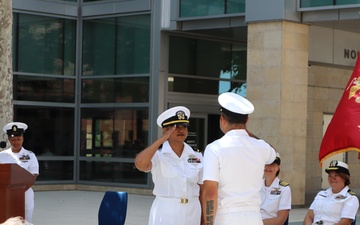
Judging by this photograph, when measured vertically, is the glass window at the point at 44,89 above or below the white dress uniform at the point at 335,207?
above

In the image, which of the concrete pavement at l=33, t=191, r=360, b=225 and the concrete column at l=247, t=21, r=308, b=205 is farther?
the concrete column at l=247, t=21, r=308, b=205

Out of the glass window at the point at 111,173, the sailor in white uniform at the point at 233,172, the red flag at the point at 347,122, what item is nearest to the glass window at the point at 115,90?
the glass window at the point at 111,173

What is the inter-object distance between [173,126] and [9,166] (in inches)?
48.2

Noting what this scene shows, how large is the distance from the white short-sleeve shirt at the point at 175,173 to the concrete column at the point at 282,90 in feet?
36.0

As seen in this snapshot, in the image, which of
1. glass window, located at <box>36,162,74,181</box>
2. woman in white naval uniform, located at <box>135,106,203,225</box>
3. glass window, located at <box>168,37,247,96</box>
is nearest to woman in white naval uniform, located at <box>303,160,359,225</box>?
woman in white naval uniform, located at <box>135,106,203,225</box>

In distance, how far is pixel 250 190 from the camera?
5.33 meters

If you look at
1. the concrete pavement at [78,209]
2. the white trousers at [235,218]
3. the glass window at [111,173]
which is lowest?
the concrete pavement at [78,209]

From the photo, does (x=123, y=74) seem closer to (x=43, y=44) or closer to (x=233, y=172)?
(x=43, y=44)

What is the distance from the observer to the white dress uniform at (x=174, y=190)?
20.2 ft

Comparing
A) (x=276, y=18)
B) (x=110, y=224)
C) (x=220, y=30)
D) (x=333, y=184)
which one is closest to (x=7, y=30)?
(x=110, y=224)

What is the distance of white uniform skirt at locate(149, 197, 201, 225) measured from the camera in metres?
6.16

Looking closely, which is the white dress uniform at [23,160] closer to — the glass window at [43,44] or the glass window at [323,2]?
the glass window at [323,2]

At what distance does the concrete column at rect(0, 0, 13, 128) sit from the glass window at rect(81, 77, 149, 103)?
30.1 ft

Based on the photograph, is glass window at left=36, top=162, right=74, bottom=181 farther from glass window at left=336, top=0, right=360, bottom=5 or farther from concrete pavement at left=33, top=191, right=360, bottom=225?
glass window at left=336, top=0, right=360, bottom=5
